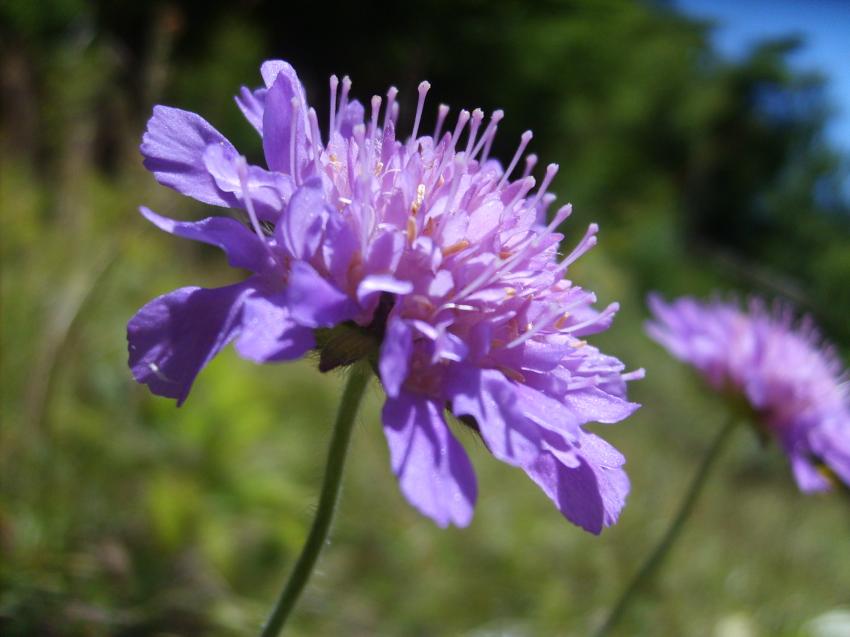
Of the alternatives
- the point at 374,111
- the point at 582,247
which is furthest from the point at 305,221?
the point at 582,247

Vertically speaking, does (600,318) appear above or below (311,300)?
above

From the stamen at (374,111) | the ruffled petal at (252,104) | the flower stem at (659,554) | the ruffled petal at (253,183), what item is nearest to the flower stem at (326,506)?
the ruffled petal at (253,183)

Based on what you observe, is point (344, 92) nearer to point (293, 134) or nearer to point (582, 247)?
point (293, 134)

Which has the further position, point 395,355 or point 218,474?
point 218,474

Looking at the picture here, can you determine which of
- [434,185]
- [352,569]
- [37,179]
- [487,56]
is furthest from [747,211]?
[434,185]

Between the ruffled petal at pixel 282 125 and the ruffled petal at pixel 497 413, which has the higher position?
the ruffled petal at pixel 282 125

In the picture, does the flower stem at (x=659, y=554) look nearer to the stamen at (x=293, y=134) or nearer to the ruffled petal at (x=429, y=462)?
the ruffled petal at (x=429, y=462)

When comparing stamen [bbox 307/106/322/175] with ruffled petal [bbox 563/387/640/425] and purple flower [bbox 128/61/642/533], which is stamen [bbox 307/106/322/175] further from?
ruffled petal [bbox 563/387/640/425]

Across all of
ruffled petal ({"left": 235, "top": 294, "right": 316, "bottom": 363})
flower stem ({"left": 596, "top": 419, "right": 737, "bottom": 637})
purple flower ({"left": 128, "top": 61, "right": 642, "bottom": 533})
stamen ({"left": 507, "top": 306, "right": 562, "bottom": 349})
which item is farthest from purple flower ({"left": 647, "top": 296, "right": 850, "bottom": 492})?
ruffled petal ({"left": 235, "top": 294, "right": 316, "bottom": 363})
